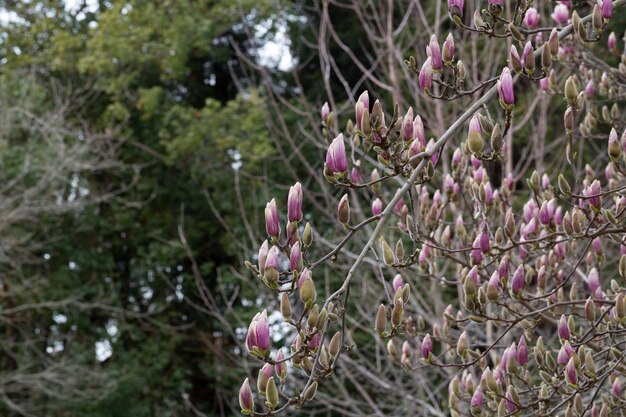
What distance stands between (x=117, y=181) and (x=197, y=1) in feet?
6.62

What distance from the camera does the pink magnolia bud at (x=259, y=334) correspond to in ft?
3.89

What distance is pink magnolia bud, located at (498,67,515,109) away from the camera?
130 cm

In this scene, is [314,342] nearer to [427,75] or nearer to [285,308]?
[285,308]

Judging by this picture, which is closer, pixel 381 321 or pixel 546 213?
pixel 381 321

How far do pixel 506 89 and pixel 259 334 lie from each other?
51 cm

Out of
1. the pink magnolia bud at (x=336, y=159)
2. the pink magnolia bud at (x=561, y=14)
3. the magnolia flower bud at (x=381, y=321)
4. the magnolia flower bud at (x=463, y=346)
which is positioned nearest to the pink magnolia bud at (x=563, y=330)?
the magnolia flower bud at (x=463, y=346)

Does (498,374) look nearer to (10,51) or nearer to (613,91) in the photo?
(613,91)

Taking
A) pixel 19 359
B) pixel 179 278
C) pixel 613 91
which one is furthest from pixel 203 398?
pixel 613 91

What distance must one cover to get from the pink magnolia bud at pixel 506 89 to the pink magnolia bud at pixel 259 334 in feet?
1.55

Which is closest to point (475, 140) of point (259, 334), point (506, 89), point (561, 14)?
point (506, 89)

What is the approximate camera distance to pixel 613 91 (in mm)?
2426

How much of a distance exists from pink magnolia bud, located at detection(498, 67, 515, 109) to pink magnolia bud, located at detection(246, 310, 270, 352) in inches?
18.6

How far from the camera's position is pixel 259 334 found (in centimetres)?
119

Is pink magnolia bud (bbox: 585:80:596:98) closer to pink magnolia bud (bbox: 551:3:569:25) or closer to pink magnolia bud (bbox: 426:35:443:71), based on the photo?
pink magnolia bud (bbox: 551:3:569:25)
